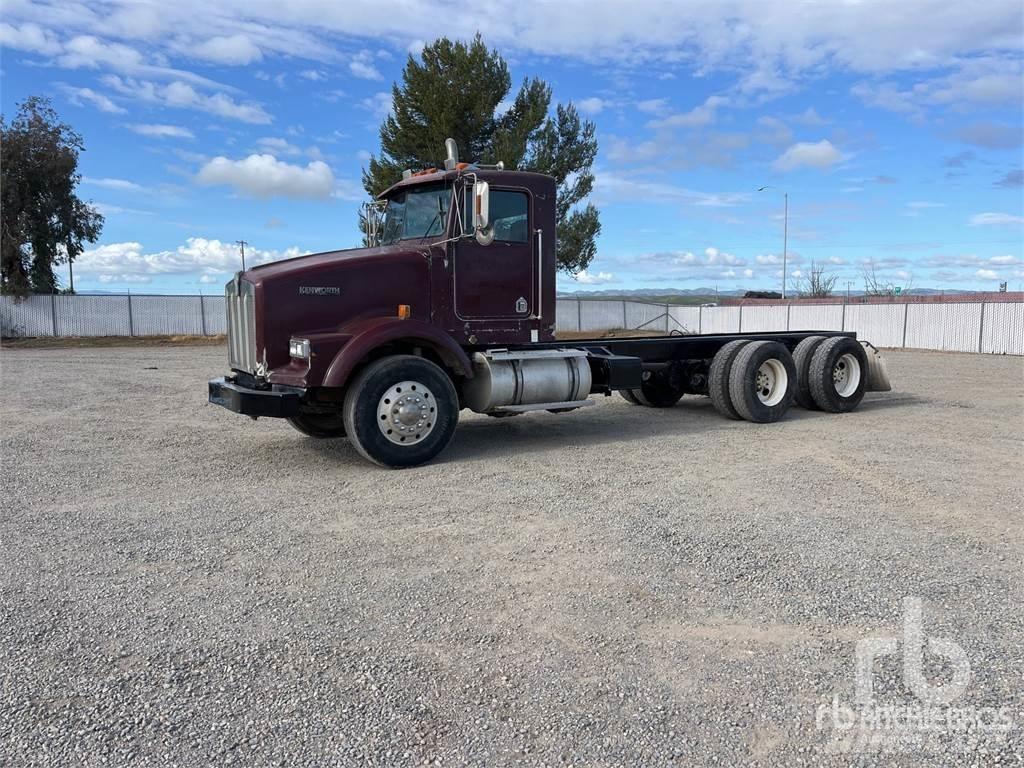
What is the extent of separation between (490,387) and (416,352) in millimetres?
854

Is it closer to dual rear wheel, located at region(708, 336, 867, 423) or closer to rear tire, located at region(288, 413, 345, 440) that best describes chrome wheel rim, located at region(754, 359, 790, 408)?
dual rear wheel, located at region(708, 336, 867, 423)

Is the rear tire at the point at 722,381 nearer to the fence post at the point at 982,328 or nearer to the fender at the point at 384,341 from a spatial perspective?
the fender at the point at 384,341

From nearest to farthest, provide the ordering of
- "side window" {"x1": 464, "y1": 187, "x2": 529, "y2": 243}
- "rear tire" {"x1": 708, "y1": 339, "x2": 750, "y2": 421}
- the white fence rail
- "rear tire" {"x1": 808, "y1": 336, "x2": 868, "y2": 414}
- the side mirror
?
the side mirror → "side window" {"x1": 464, "y1": 187, "x2": 529, "y2": 243} → "rear tire" {"x1": 708, "y1": 339, "x2": 750, "y2": 421} → "rear tire" {"x1": 808, "y1": 336, "x2": 868, "y2": 414} → the white fence rail

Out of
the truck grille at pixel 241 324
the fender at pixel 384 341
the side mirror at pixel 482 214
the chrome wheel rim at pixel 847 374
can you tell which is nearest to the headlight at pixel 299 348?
the fender at pixel 384 341

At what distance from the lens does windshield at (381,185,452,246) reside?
8.00 metres

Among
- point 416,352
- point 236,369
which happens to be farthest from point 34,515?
point 416,352

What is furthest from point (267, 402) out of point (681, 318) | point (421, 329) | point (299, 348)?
point (681, 318)

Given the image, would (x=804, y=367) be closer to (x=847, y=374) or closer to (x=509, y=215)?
(x=847, y=374)

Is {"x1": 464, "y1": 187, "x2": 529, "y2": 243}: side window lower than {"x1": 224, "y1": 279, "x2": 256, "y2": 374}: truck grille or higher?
higher

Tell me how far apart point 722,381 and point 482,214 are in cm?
425

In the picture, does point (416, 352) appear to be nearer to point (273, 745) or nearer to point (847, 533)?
point (847, 533)

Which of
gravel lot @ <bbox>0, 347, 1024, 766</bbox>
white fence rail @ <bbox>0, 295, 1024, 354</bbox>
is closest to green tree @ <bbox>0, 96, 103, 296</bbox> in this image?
white fence rail @ <bbox>0, 295, 1024, 354</bbox>

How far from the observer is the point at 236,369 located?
8.05m

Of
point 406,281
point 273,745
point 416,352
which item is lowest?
point 273,745
